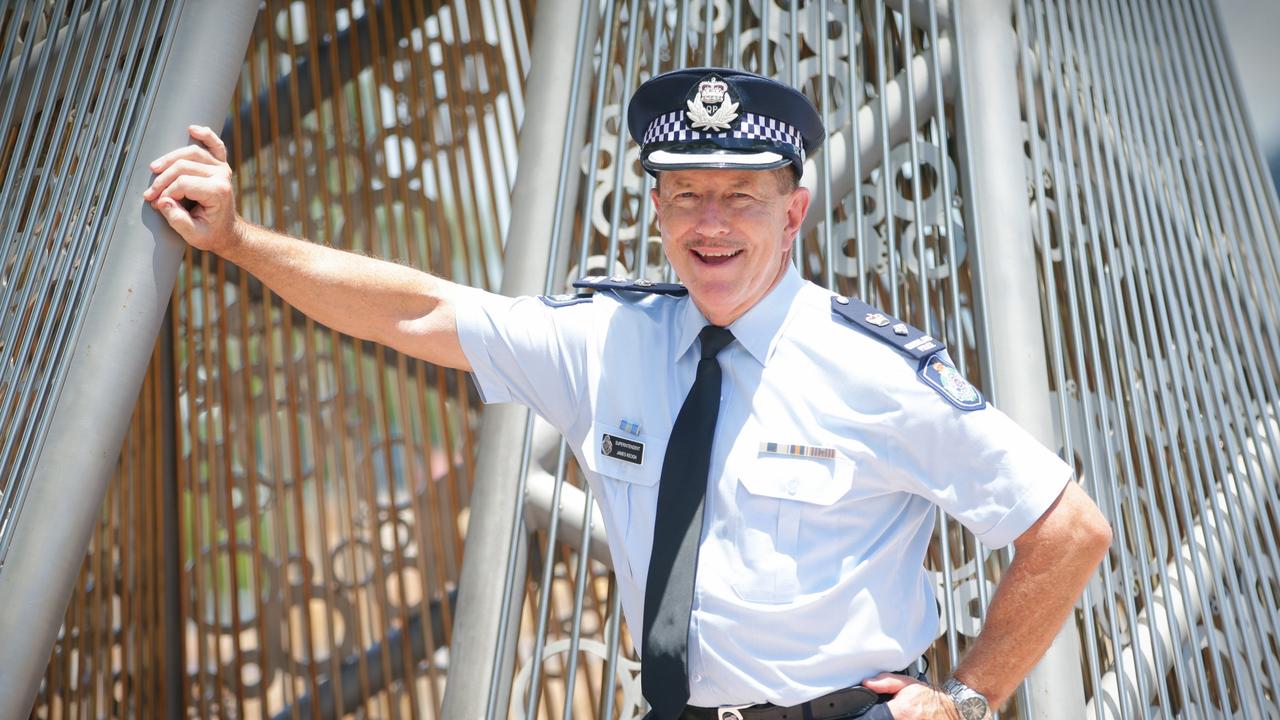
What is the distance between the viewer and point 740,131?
1.60 meters

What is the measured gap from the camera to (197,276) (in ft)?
10.4

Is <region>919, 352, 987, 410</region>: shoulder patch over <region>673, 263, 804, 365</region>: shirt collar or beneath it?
beneath

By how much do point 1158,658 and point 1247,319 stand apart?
123 cm

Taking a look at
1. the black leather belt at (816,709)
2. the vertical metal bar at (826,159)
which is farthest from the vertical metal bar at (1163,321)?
the black leather belt at (816,709)

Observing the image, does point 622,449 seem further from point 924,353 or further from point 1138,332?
point 1138,332

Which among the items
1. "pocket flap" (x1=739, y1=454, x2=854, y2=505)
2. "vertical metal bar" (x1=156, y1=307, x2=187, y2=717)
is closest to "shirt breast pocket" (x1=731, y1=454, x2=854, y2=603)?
"pocket flap" (x1=739, y1=454, x2=854, y2=505)

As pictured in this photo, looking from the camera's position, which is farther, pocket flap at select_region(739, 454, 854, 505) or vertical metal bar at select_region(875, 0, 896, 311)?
vertical metal bar at select_region(875, 0, 896, 311)

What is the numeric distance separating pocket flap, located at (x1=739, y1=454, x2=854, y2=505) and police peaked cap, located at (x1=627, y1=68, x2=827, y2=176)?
438 mm

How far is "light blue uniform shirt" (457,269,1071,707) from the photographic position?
1535 millimetres

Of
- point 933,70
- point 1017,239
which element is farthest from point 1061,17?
point 1017,239

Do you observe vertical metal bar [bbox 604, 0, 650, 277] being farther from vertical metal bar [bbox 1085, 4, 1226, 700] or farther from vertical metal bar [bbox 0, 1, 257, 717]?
vertical metal bar [bbox 1085, 4, 1226, 700]

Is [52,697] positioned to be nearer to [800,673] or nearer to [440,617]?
[440,617]

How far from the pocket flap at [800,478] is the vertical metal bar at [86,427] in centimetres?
97

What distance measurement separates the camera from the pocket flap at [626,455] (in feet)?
5.34
